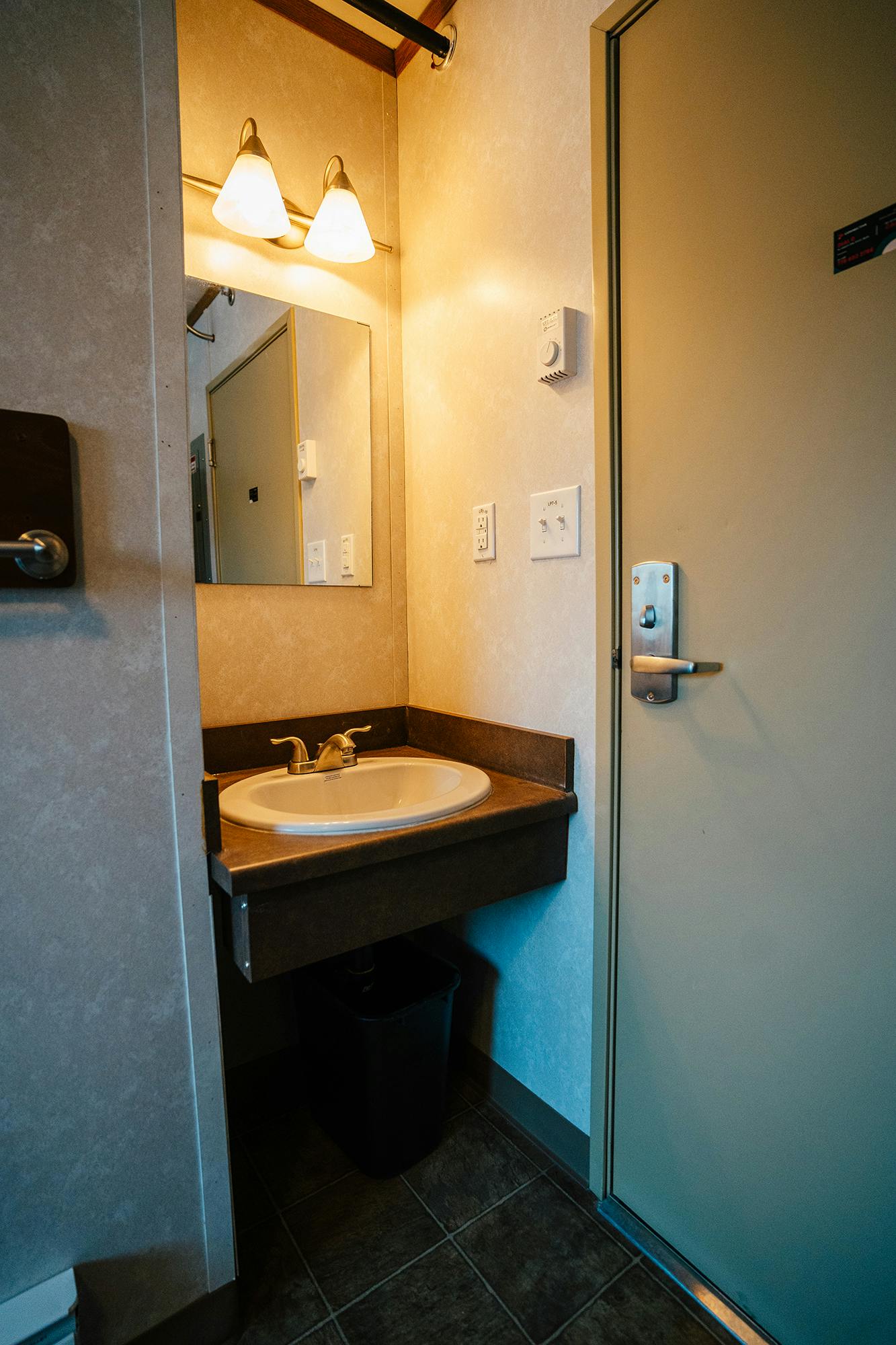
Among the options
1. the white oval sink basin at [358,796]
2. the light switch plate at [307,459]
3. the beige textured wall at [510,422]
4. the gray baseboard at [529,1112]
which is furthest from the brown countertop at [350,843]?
the light switch plate at [307,459]

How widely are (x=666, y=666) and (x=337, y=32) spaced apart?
1778mm

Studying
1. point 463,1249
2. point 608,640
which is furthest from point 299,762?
point 463,1249

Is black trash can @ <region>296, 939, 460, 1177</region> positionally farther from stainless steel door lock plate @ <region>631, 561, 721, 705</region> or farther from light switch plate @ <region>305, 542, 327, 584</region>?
light switch plate @ <region>305, 542, 327, 584</region>

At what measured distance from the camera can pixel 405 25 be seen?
4.66 ft

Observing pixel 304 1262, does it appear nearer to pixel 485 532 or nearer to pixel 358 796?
pixel 358 796

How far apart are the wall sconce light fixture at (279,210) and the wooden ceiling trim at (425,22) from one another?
36cm

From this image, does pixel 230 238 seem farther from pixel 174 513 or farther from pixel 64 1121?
pixel 64 1121

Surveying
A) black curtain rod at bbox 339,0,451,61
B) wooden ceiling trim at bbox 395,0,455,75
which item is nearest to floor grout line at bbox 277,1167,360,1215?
black curtain rod at bbox 339,0,451,61

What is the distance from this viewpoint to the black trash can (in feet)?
4.47

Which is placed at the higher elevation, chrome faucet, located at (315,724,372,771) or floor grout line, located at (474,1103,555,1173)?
chrome faucet, located at (315,724,372,771)

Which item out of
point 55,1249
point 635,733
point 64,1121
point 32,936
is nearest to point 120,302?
point 32,936

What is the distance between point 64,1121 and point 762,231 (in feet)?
5.32

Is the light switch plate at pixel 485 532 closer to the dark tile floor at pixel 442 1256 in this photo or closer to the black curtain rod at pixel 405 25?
the black curtain rod at pixel 405 25

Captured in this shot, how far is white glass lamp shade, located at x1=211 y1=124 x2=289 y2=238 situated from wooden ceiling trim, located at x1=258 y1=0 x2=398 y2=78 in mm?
458
